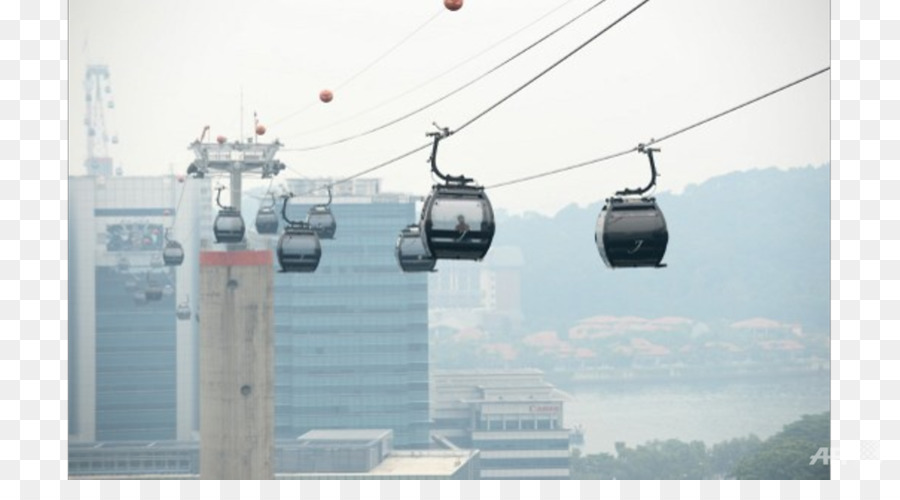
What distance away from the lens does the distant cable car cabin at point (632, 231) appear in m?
22.8

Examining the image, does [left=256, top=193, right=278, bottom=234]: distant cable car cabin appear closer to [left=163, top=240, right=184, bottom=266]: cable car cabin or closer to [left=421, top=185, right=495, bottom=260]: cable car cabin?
[left=163, top=240, right=184, bottom=266]: cable car cabin

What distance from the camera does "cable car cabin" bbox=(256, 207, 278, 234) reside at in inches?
2429

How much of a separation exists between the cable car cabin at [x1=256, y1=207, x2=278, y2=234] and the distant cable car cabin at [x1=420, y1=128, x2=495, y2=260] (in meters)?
39.0

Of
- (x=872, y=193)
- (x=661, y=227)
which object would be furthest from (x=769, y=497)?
(x=661, y=227)

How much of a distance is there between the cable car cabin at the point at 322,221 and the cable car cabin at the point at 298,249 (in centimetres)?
358

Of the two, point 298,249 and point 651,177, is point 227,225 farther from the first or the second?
point 651,177

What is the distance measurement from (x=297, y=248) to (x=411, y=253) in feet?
34.5

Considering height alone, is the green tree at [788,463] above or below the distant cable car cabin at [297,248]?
below

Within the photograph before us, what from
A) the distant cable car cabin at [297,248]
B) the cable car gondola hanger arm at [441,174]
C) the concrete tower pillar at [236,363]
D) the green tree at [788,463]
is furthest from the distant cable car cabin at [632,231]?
the green tree at [788,463]

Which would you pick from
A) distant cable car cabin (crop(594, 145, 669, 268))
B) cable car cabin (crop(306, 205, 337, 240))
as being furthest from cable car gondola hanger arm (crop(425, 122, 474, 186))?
cable car cabin (crop(306, 205, 337, 240))

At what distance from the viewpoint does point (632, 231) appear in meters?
22.8

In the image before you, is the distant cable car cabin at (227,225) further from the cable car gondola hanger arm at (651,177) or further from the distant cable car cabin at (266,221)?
the cable car gondola hanger arm at (651,177)

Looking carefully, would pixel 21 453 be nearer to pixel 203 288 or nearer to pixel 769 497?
pixel 769 497

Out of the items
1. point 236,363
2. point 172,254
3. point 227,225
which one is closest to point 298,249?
point 227,225
